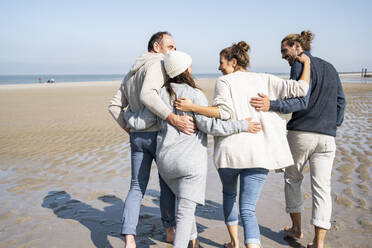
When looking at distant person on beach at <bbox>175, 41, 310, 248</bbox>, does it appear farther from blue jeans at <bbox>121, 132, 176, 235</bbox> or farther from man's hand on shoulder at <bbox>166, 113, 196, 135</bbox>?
blue jeans at <bbox>121, 132, 176, 235</bbox>

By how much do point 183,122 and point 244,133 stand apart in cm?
50

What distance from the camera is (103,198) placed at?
15.2 ft

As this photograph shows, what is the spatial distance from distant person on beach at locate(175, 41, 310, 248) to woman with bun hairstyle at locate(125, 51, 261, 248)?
0.23 ft

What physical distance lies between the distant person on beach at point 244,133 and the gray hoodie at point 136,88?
42 cm

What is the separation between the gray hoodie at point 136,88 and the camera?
2871 mm

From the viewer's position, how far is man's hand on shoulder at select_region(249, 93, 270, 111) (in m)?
2.69

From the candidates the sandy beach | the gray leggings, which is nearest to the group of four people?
the gray leggings

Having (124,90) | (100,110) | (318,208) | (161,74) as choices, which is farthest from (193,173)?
(100,110)

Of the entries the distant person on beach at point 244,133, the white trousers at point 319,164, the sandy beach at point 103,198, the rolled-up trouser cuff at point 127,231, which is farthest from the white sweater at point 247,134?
the sandy beach at point 103,198

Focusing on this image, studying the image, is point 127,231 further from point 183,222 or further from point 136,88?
point 136,88

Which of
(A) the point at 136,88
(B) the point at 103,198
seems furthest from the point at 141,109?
Result: (B) the point at 103,198

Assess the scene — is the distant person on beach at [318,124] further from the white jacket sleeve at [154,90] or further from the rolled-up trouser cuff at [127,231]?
the rolled-up trouser cuff at [127,231]

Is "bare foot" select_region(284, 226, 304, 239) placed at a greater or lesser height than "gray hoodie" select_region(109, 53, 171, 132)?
lesser

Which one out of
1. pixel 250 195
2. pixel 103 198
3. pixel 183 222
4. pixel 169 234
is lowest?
pixel 103 198
